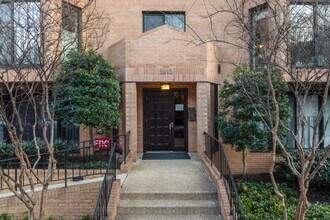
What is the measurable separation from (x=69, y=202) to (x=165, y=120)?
199 inches

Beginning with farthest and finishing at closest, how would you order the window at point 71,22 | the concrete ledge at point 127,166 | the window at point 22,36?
the concrete ledge at point 127,166, the window at point 71,22, the window at point 22,36

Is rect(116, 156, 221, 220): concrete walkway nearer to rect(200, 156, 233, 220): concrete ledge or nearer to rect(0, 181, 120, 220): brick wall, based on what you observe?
rect(200, 156, 233, 220): concrete ledge

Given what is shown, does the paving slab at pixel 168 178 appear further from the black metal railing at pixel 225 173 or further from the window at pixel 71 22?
the window at pixel 71 22

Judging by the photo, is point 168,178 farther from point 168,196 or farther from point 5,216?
point 5,216

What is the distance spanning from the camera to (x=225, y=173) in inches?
345

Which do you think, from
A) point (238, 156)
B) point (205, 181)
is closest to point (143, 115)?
point (238, 156)

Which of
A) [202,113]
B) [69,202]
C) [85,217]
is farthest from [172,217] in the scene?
[202,113]

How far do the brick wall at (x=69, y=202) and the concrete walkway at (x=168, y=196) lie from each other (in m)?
0.53

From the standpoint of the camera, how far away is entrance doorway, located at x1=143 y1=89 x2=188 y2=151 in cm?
1116

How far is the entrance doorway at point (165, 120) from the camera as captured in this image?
36.6ft

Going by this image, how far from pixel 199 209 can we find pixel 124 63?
5240mm

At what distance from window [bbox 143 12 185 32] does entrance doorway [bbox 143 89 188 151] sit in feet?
7.97

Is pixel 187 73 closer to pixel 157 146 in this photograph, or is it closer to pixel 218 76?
pixel 218 76

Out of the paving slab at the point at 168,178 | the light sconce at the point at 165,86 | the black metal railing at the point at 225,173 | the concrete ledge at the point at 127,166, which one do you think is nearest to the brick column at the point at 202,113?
the black metal railing at the point at 225,173
